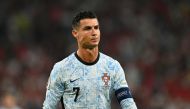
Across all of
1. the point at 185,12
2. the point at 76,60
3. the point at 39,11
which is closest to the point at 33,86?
the point at 39,11

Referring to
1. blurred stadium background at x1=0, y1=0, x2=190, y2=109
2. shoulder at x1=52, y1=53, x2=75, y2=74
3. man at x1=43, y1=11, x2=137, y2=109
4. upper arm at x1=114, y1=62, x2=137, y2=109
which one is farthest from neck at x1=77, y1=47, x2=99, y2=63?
blurred stadium background at x1=0, y1=0, x2=190, y2=109

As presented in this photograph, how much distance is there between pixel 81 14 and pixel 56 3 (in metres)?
12.8

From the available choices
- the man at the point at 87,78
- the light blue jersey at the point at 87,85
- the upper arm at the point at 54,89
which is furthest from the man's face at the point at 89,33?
the upper arm at the point at 54,89

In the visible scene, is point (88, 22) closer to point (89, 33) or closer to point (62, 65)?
point (89, 33)

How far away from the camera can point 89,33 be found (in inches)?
296

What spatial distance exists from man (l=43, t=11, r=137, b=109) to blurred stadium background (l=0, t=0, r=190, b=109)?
25.0 ft

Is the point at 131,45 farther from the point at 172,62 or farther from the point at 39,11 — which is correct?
the point at 39,11

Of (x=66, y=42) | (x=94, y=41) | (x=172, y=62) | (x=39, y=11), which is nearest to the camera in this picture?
(x=94, y=41)

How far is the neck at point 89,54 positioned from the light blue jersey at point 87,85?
37mm

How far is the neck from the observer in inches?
303

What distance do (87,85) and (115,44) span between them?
10693mm

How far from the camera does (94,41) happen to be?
24.7 ft

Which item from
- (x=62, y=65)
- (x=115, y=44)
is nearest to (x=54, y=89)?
(x=62, y=65)

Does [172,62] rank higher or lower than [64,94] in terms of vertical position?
higher
